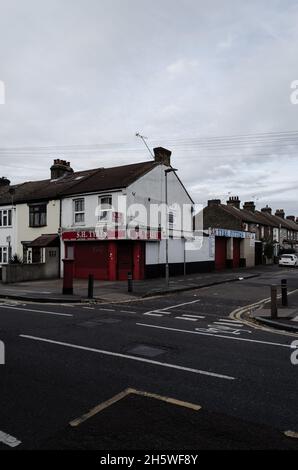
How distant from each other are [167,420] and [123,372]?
1.91 meters

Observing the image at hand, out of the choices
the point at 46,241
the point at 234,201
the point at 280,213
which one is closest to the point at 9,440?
the point at 46,241

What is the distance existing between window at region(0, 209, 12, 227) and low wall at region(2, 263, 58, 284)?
7094 millimetres

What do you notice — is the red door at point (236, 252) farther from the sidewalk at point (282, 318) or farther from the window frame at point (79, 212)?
the sidewalk at point (282, 318)

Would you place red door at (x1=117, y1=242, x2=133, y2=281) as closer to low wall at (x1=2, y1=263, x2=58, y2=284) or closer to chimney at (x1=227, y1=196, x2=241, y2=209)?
low wall at (x1=2, y1=263, x2=58, y2=284)

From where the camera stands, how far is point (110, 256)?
82.7 ft

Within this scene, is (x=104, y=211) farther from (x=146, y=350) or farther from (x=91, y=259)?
(x=146, y=350)

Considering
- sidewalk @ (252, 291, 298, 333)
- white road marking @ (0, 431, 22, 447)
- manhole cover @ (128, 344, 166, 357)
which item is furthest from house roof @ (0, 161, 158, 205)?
white road marking @ (0, 431, 22, 447)

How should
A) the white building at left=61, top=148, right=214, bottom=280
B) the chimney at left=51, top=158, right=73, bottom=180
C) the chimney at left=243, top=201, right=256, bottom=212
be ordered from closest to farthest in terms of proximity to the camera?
1. the white building at left=61, top=148, right=214, bottom=280
2. the chimney at left=51, top=158, right=73, bottom=180
3. the chimney at left=243, top=201, right=256, bottom=212

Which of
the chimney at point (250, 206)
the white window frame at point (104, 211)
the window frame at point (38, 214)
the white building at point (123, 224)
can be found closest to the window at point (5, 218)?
the window frame at point (38, 214)

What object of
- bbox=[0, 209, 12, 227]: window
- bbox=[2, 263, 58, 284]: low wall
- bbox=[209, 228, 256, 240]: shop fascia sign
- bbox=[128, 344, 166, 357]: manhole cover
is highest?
bbox=[0, 209, 12, 227]: window

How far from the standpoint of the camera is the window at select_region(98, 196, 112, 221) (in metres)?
25.4

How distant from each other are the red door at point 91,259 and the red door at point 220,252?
14975 mm

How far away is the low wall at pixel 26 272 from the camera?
23562 mm

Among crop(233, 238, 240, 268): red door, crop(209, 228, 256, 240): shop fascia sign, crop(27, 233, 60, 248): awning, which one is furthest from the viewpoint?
crop(233, 238, 240, 268): red door
